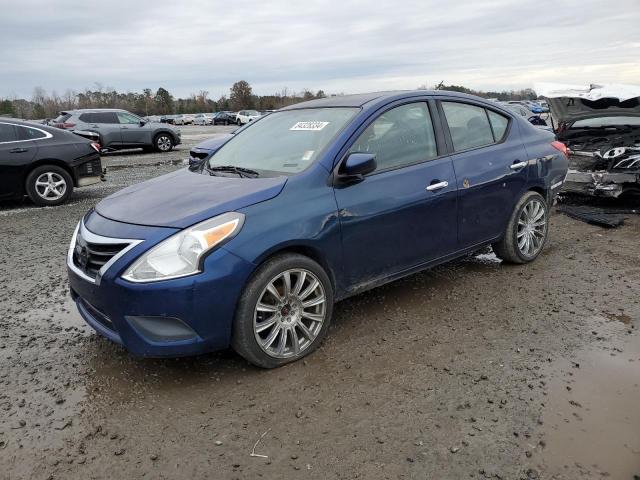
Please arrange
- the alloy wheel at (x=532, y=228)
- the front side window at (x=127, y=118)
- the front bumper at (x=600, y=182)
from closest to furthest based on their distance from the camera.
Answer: the alloy wheel at (x=532, y=228) < the front bumper at (x=600, y=182) < the front side window at (x=127, y=118)

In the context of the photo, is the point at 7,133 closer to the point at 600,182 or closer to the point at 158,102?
the point at 600,182

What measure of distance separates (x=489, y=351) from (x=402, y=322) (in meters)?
0.72

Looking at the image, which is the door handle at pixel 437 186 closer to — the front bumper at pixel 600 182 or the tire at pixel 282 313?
the tire at pixel 282 313

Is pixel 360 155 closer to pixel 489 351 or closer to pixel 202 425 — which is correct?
pixel 489 351

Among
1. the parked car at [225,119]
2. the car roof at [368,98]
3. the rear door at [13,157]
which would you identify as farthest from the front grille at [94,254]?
the parked car at [225,119]

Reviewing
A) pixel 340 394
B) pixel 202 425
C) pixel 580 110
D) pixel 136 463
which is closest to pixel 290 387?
pixel 340 394

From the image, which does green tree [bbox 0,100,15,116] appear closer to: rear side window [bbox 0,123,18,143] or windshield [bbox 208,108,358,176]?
rear side window [bbox 0,123,18,143]

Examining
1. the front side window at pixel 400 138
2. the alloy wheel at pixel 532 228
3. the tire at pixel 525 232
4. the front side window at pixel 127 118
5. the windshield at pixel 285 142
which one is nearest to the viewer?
the windshield at pixel 285 142

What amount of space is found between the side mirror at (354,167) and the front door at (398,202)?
0.24 feet

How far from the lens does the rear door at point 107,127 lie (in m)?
17.4

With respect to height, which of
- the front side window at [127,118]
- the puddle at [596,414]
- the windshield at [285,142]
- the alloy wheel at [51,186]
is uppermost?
the front side window at [127,118]

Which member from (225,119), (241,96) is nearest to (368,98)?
(225,119)

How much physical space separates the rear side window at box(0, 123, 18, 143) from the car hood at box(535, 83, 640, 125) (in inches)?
328

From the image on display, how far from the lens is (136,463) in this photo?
254 cm
